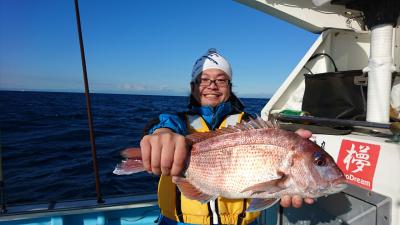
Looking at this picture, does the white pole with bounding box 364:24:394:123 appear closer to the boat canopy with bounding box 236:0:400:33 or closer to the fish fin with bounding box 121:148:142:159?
the boat canopy with bounding box 236:0:400:33

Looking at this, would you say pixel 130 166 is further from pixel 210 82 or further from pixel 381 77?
pixel 381 77

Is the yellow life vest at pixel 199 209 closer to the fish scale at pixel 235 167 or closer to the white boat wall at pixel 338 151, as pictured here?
the fish scale at pixel 235 167

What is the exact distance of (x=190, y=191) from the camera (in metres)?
2.15

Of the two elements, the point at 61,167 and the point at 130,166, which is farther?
the point at 61,167

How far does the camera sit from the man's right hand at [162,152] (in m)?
1.82

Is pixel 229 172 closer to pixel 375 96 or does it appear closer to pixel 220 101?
pixel 220 101

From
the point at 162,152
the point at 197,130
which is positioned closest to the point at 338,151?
the point at 197,130

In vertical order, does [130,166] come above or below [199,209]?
above

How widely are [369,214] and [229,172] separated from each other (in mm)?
977

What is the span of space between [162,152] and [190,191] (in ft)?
1.56

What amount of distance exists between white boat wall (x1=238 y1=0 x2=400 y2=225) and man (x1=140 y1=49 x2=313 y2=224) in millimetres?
430

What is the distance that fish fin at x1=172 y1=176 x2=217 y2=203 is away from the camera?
213 centimetres

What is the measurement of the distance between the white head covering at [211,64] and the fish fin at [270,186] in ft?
3.91

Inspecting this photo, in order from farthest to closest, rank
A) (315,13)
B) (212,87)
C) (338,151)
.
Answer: (315,13), (212,87), (338,151)
